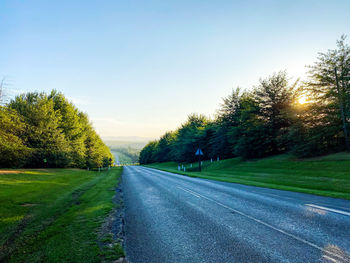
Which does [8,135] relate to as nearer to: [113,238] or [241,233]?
[113,238]

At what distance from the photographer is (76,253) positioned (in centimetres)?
349

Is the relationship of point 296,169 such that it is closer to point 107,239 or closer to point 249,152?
point 249,152

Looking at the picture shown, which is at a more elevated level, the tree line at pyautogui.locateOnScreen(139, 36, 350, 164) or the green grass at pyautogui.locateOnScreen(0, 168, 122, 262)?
the tree line at pyautogui.locateOnScreen(139, 36, 350, 164)

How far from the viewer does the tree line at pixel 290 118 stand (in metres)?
19.9

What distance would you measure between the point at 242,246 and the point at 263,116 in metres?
31.2

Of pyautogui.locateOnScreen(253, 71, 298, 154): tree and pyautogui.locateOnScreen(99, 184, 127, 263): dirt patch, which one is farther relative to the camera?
pyautogui.locateOnScreen(253, 71, 298, 154): tree

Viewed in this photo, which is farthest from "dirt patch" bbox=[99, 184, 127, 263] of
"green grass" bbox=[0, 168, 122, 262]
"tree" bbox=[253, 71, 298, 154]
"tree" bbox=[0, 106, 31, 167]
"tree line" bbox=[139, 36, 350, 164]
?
"tree" bbox=[253, 71, 298, 154]

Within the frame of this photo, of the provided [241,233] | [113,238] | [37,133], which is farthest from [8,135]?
[241,233]

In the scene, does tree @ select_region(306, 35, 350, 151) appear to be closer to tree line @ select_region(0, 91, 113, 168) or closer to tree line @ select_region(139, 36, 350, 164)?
tree line @ select_region(139, 36, 350, 164)

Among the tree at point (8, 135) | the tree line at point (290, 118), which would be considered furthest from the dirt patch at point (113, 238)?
the tree line at point (290, 118)

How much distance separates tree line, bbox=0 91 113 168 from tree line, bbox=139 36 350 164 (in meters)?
28.5

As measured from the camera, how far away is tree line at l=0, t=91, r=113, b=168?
59.2ft

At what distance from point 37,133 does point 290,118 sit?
119ft

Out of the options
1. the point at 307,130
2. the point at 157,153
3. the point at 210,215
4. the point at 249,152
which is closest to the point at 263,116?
the point at 249,152
